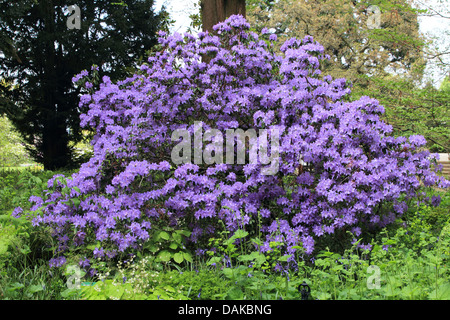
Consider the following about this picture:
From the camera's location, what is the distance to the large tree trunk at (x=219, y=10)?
6023 mm

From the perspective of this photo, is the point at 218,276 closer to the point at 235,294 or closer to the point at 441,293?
the point at 235,294

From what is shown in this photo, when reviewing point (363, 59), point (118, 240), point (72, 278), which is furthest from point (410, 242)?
point (363, 59)

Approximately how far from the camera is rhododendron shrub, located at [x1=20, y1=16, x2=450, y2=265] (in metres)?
3.92

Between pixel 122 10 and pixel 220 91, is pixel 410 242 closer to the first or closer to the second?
pixel 220 91

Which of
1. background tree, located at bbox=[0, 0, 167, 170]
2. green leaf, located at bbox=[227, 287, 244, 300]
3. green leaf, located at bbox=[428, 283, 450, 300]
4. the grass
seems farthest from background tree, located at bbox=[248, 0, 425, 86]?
green leaf, located at bbox=[227, 287, 244, 300]

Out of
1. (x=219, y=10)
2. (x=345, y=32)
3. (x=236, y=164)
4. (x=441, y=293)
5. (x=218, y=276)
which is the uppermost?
(x=345, y=32)

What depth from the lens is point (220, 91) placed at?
477 cm

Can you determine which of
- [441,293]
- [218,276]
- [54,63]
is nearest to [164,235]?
[218,276]

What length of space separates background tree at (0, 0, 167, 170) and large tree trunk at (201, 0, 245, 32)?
745 cm

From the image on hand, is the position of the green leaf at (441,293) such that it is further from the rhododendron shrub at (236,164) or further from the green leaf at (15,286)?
the green leaf at (15,286)

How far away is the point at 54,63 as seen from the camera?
1340 centimetres

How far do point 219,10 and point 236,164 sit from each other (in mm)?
2801

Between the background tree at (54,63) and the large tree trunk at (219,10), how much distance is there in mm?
7449

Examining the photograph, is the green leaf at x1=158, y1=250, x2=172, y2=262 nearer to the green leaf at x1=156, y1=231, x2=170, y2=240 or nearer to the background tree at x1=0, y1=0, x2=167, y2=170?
the green leaf at x1=156, y1=231, x2=170, y2=240
